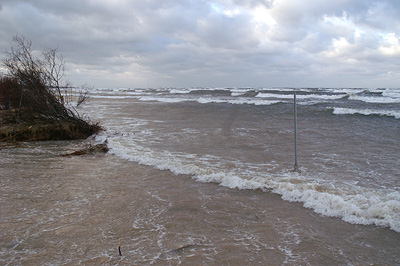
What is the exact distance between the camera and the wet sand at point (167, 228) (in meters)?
2.90

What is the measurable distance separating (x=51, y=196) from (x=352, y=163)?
715 cm

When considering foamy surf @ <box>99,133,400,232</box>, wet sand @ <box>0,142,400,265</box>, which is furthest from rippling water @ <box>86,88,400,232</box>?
wet sand @ <box>0,142,400,265</box>

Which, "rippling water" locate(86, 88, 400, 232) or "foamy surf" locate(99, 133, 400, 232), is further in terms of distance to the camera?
"rippling water" locate(86, 88, 400, 232)

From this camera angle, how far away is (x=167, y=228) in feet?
11.6

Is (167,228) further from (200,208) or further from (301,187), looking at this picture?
(301,187)

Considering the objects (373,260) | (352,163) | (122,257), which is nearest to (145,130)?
(352,163)

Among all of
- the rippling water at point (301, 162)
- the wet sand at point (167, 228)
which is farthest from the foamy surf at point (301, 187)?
the wet sand at point (167, 228)

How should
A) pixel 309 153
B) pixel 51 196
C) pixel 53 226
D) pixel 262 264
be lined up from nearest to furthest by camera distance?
1. pixel 262 264
2. pixel 53 226
3. pixel 51 196
4. pixel 309 153

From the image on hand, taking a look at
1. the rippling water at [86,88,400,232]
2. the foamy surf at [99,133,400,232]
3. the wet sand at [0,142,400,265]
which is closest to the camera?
the wet sand at [0,142,400,265]

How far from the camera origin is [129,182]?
544 centimetres

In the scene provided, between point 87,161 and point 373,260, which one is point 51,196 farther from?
point 373,260

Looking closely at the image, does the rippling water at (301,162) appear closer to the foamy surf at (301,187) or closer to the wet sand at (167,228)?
the foamy surf at (301,187)

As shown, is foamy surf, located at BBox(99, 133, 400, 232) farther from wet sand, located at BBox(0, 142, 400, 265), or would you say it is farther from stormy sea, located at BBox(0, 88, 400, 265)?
wet sand, located at BBox(0, 142, 400, 265)

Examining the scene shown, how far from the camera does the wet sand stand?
2.90 metres
